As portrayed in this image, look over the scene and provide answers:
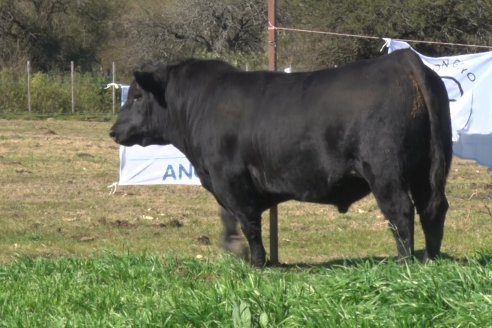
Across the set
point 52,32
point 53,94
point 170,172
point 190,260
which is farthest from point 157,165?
point 52,32

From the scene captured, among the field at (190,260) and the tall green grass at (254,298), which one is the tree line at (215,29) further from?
the tall green grass at (254,298)

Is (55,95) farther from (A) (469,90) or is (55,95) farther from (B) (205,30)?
(A) (469,90)

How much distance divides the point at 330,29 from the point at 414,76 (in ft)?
92.5

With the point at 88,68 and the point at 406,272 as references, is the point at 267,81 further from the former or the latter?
the point at 88,68

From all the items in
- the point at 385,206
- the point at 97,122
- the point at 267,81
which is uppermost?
the point at 267,81

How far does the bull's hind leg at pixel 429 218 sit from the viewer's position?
9004mm

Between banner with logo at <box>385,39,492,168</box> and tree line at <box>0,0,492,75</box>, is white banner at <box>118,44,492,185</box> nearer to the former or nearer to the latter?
banner with logo at <box>385,39,492,168</box>

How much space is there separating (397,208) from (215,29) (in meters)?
37.4

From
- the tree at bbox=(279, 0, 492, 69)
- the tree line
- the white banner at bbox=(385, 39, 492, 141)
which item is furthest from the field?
the tree line

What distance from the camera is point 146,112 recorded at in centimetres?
1072

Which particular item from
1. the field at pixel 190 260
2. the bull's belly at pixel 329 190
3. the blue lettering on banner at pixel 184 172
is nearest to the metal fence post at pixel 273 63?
the field at pixel 190 260

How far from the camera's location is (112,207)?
1472 centimetres

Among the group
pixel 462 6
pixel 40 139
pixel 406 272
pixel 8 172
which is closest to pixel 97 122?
pixel 40 139

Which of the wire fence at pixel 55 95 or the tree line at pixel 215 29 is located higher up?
the tree line at pixel 215 29
